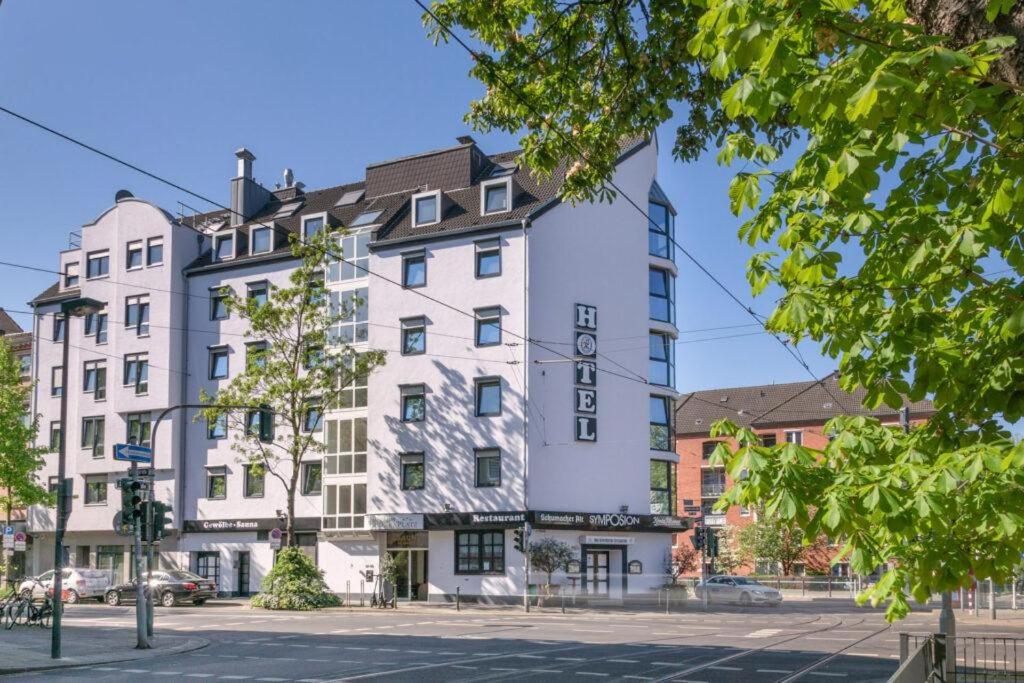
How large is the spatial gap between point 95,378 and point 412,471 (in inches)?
739

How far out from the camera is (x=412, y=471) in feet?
139

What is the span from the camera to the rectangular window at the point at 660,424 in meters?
44.9

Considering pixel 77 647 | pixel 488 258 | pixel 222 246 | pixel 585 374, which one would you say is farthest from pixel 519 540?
pixel 222 246

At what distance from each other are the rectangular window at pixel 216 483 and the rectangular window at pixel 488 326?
47.2 ft

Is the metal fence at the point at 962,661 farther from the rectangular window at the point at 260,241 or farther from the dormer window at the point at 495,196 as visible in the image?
the rectangular window at the point at 260,241

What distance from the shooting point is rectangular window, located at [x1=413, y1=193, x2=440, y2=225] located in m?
44.4

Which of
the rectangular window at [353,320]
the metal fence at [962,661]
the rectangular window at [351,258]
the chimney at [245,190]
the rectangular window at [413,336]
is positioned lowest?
the metal fence at [962,661]

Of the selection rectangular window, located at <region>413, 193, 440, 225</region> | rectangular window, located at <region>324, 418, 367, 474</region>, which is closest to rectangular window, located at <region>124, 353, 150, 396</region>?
rectangular window, located at <region>324, 418, 367, 474</region>

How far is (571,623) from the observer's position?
3083 centimetres

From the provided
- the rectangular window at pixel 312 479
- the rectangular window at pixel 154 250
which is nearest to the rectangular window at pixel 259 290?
the rectangular window at pixel 154 250

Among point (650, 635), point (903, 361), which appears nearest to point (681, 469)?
point (650, 635)

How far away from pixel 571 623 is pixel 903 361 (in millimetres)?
26203

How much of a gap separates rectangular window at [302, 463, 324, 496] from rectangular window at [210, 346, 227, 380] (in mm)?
6344

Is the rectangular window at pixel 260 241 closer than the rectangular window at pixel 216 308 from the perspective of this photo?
No
